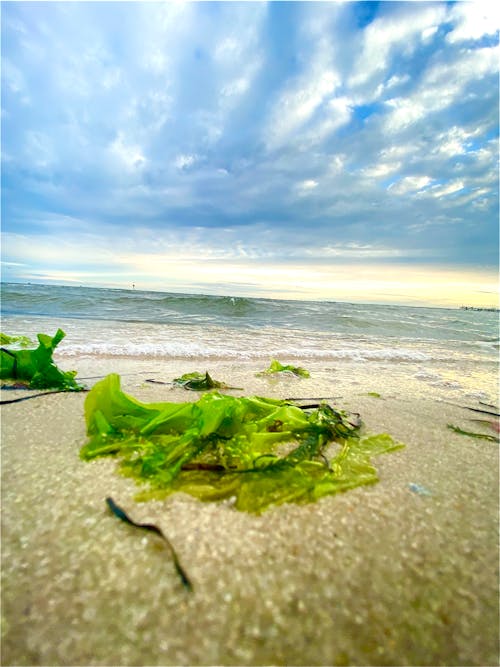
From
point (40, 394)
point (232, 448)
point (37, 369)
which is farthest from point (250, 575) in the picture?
point (37, 369)

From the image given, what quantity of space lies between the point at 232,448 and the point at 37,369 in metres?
2.03

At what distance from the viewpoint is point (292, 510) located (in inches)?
42.6

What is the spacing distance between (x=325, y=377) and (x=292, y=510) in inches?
108

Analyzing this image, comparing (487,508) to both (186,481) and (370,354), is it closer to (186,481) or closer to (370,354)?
(186,481)

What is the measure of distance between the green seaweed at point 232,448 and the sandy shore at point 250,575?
2.5 inches

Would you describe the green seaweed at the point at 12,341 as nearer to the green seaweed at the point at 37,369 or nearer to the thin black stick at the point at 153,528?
the green seaweed at the point at 37,369

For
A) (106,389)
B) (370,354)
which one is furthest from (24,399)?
(370,354)

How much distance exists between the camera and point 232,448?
1396 mm

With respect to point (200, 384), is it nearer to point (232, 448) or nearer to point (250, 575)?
point (232, 448)

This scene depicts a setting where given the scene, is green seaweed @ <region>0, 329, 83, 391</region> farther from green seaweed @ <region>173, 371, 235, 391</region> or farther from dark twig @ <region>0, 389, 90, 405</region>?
green seaweed @ <region>173, 371, 235, 391</region>

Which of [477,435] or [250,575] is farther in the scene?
[477,435]

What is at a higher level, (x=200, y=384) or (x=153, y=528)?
(x=153, y=528)

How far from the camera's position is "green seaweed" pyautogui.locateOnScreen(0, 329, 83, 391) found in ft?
8.31

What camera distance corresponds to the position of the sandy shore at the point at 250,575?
2.27 feet
